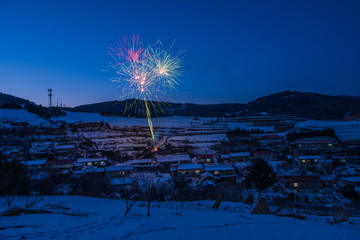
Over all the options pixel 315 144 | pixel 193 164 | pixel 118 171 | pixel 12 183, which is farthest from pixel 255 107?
pixel 12 183

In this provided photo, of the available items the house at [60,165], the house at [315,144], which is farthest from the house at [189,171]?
the house at [315,144]

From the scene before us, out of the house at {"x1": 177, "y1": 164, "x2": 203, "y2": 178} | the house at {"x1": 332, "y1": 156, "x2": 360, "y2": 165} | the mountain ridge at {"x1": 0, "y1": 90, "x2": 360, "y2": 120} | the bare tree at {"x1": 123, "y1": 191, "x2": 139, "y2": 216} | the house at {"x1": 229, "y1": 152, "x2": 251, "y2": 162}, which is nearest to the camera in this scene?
the bare tree at {"x1": 123, "y1": 191, "x2": 139, "y2": 216}

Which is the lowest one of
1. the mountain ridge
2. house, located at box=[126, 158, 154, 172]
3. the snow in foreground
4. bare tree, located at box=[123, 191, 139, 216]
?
house, located at box=[126, 158, 154, 172]

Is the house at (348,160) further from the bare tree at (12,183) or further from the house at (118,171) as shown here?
the bare tree at (12,183)

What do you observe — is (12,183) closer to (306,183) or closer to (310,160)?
(306,183)

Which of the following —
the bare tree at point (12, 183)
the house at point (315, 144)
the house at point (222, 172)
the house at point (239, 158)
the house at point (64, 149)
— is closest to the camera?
the bare tree at point (12, 183)

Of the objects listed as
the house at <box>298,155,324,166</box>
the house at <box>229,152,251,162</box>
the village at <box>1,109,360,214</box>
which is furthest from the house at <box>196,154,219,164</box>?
the house at <box>298,155,324,166</box>

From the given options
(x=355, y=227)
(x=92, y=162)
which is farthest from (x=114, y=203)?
(x=92, y=162)

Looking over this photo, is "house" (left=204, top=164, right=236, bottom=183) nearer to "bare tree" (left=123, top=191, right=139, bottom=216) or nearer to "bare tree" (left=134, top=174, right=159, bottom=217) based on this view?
"bare tree" (left=134, top=174, right=159, bottom=217)
